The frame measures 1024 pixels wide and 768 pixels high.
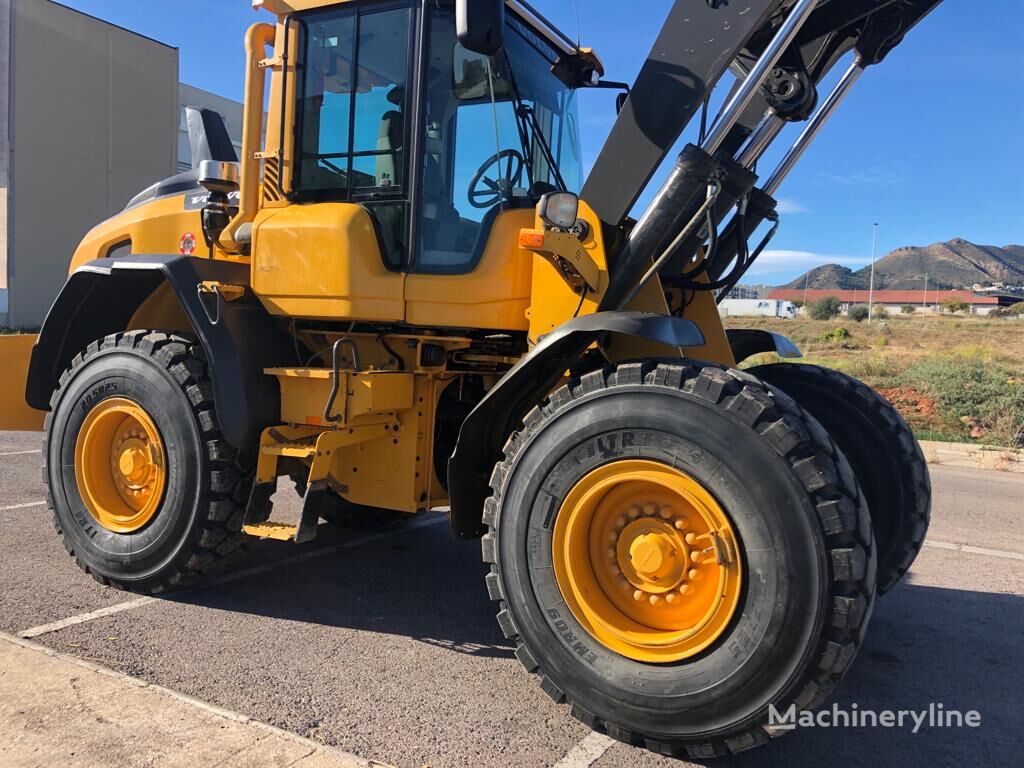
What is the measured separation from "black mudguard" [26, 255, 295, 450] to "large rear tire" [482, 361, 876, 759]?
5.24 feet

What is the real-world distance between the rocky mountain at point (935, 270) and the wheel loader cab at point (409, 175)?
152m

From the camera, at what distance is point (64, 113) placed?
26.6 metres

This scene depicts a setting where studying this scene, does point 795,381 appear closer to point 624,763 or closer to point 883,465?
point 883,465

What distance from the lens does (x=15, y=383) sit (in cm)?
521

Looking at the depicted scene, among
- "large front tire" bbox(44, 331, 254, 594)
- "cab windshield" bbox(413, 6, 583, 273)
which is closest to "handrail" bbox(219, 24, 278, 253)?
"large front tire" bbox(44, 331, 254, 594)

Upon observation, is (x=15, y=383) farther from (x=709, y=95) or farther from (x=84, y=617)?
(x=709, y=95)

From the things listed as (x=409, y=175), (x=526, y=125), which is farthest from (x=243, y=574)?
(x=526, y=125)

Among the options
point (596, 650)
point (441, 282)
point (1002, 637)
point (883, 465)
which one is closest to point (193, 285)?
point (441, 282)

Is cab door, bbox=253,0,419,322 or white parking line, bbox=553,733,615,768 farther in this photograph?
cab door, bbox=253,0,419,322

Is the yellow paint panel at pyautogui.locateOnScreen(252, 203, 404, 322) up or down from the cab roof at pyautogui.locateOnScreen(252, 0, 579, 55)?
down

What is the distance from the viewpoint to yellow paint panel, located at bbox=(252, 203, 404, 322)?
3.89 m

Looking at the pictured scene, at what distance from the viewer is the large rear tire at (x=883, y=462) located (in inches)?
152

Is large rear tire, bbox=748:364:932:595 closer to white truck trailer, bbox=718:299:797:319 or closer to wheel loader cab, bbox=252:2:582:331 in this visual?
wheel loader cab, bbox=252:2:582:331

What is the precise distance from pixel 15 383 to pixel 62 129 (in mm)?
26044
